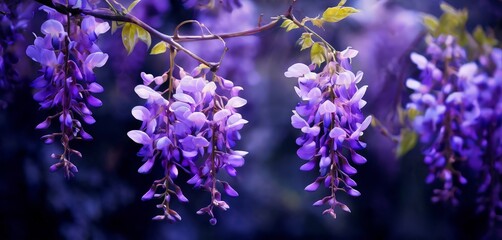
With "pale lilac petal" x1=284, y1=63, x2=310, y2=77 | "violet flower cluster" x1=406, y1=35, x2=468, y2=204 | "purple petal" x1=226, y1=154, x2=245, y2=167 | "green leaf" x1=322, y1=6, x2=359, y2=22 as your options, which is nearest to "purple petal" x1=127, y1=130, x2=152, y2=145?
"purple petal" x1=226, y1=154, x2=245, y2=167

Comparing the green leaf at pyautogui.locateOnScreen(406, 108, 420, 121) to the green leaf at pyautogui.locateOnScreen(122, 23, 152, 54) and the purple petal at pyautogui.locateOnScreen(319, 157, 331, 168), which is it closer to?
the purple petal at pyautogui.locateOnScreen(319, 157, 331, 168)

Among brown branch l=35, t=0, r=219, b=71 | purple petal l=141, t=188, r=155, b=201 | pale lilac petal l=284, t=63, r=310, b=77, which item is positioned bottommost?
purple petal l=141, t=188, r=155, b=201

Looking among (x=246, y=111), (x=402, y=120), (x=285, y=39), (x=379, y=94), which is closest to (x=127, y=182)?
(x=246, y=111)

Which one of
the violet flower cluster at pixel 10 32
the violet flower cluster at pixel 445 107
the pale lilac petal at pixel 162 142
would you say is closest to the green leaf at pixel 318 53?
the pale lilac petal at pixel 162 142

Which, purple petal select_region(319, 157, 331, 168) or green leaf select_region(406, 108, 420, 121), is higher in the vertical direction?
green leaf select_region(406, 108, 420, 121)

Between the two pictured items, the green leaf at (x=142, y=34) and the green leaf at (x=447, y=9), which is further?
the green leaf at (x=447, y=9)

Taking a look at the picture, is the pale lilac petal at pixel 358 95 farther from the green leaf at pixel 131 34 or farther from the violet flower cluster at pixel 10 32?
the violet flower cluster at pixel 10 32

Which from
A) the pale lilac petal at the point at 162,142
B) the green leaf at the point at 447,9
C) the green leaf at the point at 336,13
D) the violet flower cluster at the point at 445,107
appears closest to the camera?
the pale lilac petal at the point at 162,142

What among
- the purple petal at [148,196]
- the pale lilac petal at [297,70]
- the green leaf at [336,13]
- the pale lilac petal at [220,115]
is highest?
the green leaf at [336,13]
